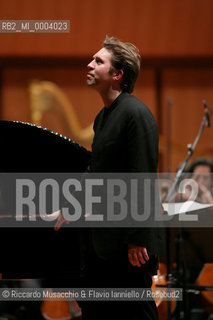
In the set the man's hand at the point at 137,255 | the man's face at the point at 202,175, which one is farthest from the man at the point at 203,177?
the man's hand at the point at 137,255

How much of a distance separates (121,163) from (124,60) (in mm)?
426

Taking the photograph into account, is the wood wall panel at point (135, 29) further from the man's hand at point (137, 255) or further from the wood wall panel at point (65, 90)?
the man's hand at point (137, 255)

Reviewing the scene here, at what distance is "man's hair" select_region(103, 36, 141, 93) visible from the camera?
194 centimetres

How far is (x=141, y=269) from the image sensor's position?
184cm

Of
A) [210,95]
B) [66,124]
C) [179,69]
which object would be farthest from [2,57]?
[210,95]

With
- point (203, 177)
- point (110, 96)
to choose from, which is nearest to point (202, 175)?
point (203, 177)

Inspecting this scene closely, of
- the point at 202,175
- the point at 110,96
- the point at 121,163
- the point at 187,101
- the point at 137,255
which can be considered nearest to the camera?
the point at 137,255

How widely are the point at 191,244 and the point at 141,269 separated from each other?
103 centimetres

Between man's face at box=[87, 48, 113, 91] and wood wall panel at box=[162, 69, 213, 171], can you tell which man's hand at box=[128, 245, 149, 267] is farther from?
wood wall panel at box=[162, 69, 213, 171]

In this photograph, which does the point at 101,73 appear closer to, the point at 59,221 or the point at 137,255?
the point at 59,221

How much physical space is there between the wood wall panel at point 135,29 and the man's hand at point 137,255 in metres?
3.29

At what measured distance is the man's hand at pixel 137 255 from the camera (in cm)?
173

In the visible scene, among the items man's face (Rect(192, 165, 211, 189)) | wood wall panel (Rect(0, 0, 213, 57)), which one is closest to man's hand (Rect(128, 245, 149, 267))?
man's face (Rect(192, 165, 211, 189))

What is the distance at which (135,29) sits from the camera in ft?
16.6
